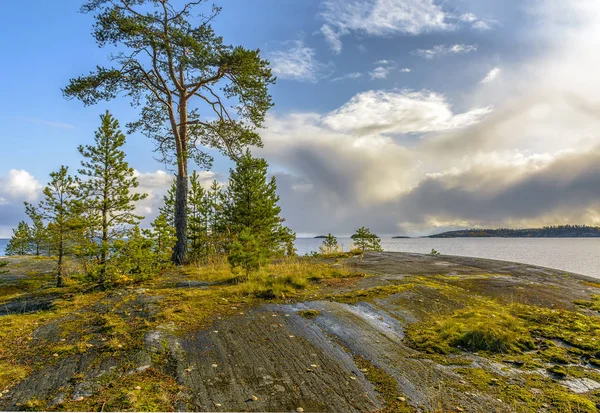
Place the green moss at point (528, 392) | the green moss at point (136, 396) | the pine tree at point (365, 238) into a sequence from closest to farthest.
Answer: the green moss at point (136, 396) < the green moss at point (528, 392) < the pine tree at point (365, 238)

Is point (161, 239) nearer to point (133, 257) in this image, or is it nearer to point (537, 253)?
point (133, 257)

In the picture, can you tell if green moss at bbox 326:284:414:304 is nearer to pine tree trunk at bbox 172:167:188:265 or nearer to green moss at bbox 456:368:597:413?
green moss at bbox 456:368:597:413

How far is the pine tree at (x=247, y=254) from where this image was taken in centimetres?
929

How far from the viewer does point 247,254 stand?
9.39 meters

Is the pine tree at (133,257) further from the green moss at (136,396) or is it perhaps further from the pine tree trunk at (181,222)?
the green moss at (136,396)

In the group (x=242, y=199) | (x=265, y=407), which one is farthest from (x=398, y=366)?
(x=242, y=199)

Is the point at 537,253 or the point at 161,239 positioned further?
the point at 537,253

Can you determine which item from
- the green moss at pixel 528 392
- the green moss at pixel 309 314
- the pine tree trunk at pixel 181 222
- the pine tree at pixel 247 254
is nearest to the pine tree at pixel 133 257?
the pine tree at pixel 247 254

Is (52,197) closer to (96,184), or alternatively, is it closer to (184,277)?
(96,184)

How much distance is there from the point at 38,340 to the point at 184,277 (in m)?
5.66

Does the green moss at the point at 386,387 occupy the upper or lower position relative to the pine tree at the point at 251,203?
lower

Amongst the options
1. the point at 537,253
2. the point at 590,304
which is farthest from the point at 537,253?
the point at 590,304

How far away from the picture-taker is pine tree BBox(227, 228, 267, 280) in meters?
9.29

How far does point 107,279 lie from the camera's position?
8.73 m
